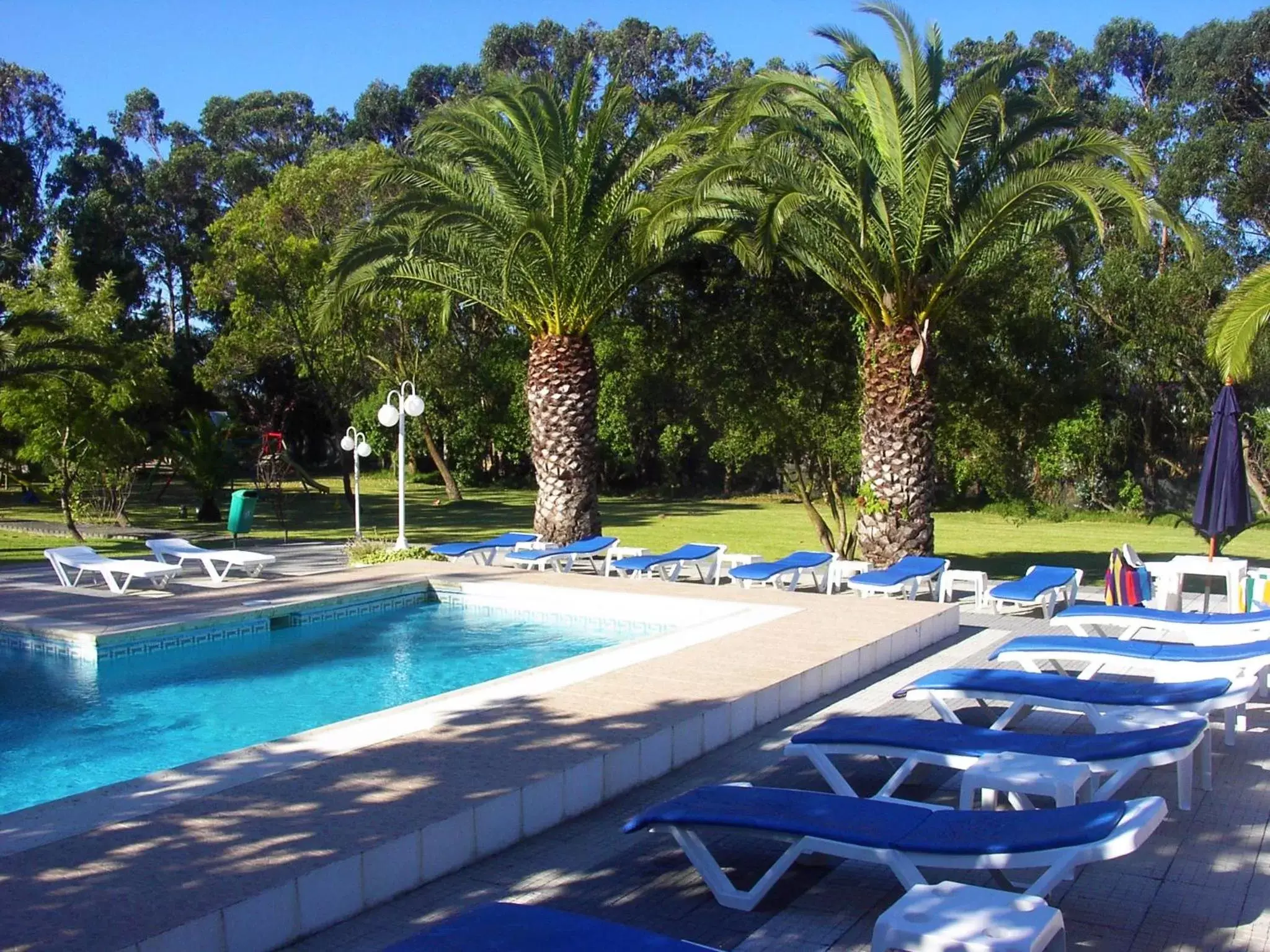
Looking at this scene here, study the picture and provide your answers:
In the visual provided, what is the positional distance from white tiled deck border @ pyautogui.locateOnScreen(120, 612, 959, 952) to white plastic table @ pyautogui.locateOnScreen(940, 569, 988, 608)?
17.4 ft

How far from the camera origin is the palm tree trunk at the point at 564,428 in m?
17.0

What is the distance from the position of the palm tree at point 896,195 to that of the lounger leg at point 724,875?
8703 mm

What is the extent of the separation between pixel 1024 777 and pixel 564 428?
41.2 ft

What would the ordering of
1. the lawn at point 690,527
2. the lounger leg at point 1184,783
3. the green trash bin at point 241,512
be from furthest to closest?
1. the lawn at point 690,527
2. the green trash bin at point 241,512
3. the lounger leg at point 1184,783

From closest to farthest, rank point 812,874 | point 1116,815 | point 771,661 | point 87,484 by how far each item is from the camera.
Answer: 1. point 1116,815
2. point 812,874
3. point 771,661
4. point 87,484

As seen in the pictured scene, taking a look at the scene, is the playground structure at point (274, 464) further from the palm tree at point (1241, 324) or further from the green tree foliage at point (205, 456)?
the palm tree at point (1241, 324)

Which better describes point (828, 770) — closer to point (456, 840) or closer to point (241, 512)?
point (456, 840)

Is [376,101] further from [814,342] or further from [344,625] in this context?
[344,625]

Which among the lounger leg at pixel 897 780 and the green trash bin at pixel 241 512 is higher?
the green trash bin at pixel 241 512

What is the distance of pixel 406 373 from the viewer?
1265 inches

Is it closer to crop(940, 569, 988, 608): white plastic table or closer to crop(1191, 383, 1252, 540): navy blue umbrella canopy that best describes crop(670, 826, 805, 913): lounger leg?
crop(940, 569, 988, 608): white plastic table

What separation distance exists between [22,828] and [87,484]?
20544 millimetres

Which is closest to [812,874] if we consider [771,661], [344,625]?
[771,661]

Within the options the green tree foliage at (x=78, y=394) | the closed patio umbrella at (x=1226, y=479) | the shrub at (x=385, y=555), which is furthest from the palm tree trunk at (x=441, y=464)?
the closed patio umbrella at (x=1226, y=479)
